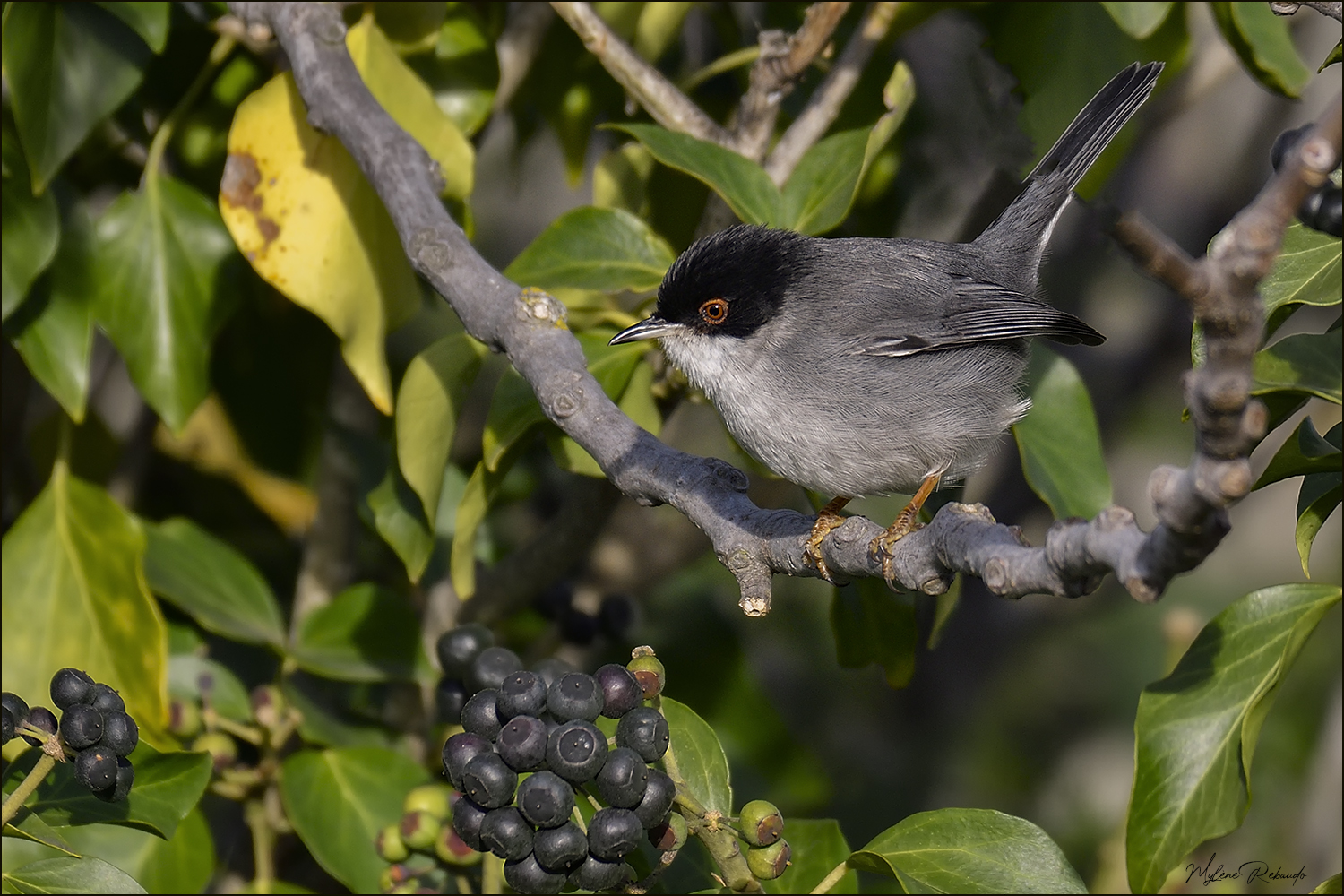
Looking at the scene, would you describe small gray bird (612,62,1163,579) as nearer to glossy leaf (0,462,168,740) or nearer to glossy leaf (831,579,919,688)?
glossy leaf (831,579,919,688)

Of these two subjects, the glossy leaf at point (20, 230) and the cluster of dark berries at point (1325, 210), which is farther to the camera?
the glossy leaf at point (20, 230)

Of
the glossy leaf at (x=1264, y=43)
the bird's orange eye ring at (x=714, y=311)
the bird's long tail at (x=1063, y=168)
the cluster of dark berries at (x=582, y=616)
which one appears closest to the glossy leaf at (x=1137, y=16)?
the glossy leaf at (x=1264, y=43)

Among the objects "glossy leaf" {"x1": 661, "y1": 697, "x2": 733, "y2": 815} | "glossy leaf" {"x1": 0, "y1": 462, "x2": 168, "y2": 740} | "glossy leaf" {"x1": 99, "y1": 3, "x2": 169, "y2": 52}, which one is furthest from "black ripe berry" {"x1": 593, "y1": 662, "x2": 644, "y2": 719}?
"glossy leaf" {"x1": 99, "y1": 3, "x2": 169, "y2": 52}

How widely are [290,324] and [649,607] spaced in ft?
5.17

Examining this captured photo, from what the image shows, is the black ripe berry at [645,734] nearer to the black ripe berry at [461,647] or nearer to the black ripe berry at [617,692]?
the black ripe berry at [617,692]

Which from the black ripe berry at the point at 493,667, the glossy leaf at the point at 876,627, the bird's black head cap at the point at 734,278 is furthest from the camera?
the bird's black head cap at the point at 734,278

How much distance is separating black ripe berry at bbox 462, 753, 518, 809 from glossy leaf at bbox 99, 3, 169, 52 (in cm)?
169

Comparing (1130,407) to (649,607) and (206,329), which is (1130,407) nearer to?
(649,607)

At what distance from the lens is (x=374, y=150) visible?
7.64 ft

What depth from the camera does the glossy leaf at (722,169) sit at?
2.49 m

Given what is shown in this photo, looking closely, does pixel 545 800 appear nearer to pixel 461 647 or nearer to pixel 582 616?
pixel 461 647

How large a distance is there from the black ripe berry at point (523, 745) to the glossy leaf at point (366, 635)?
114cm

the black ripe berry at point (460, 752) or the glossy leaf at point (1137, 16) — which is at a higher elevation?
the glossy leaf at point (1137, 16)

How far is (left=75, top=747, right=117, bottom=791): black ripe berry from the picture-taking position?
5.69ft
